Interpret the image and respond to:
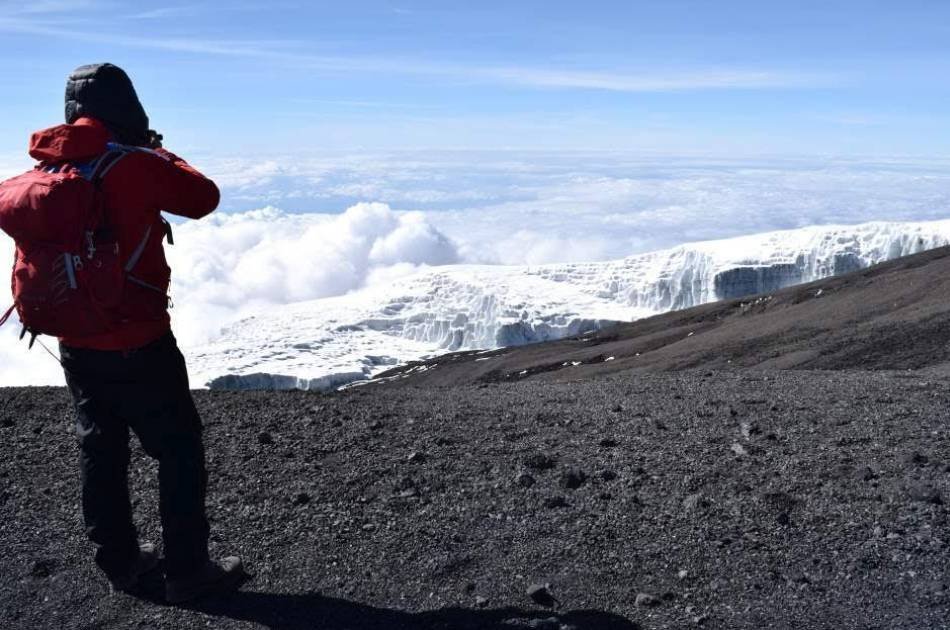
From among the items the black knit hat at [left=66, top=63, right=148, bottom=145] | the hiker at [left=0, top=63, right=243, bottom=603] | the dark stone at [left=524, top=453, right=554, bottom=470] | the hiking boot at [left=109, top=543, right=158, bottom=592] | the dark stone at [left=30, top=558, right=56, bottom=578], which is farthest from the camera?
the dark stone at [left=524, top=453, right=554, bottom=470]

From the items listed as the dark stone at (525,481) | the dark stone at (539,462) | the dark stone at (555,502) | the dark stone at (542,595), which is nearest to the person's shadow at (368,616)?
the dark stone at (542,595)

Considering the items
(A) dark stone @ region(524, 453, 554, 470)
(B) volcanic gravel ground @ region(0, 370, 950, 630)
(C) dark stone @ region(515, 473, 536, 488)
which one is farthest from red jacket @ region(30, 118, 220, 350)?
(A) dark stone @ region(524, 453, 554, 470)

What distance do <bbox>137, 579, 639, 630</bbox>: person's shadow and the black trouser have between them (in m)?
0.39

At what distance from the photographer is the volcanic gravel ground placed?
498 cm

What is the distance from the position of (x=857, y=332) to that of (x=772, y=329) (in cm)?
1290

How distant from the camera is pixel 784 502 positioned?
20.2ft

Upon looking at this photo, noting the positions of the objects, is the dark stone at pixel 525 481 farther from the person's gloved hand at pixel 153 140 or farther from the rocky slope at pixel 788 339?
the rocky slope at pixel 788 339

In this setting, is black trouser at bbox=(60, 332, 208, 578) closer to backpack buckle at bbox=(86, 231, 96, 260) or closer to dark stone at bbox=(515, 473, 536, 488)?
backpack buckle at bbox=(86, 231, 96, 260)

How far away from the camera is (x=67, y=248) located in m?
4.62

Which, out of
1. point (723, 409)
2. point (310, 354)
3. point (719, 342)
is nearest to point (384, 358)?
point (310, 354)

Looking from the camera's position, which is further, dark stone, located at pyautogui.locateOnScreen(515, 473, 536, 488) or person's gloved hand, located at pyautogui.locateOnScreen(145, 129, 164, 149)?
dark stone, located at pyautogui.locateOnScreen(515, 473, 536, 488)

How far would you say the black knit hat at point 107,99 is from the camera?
477 cm

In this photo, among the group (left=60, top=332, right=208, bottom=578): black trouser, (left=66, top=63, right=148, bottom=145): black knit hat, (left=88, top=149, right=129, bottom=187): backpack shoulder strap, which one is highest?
(left=66, top=63, right=148, bottom=145): black knit hat

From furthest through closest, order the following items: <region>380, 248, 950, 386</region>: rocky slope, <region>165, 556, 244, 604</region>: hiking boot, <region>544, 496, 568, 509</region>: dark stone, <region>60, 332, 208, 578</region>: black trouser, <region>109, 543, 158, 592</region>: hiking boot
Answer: <region>380, 248, 950, 386</region>: rocky slope → <region>544, 496, 568, 509</region>: dark stone → <region>109, 543, 158, 592</region>: hiking boot → <region>165, 556, 244, 604</region>: hiking boot → <region>60, 332, 208, 578</region>: black trouser
